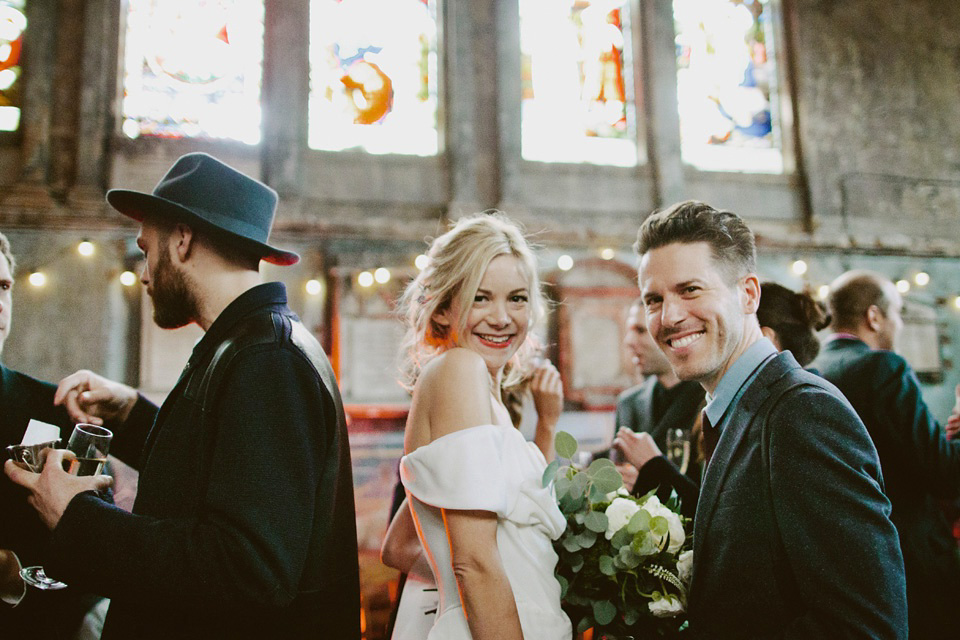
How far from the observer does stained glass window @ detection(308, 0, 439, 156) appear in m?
6.89

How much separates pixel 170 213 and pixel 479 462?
97 cm

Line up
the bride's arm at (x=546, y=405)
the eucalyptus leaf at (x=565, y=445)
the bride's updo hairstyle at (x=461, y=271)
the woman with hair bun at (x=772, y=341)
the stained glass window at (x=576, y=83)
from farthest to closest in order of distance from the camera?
the stained glass window at (x=576, y=83), the bride's arm at (x=546, y=405), the woman with hair bun at (x=772, y=341), the bride's updo hairstyle at (x=461, y=271), the eucalyptus leaf at (x=565, y=445)

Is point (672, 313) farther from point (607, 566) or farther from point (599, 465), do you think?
point (607, 566)

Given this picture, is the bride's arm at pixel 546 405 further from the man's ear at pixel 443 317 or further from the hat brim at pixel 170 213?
the hat brim at pixel 170 213

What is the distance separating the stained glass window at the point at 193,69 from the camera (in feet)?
21.5

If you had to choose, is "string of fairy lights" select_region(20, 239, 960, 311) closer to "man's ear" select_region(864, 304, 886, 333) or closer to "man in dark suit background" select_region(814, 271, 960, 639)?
"man's ear" select_region(864, 304, 886, 333)

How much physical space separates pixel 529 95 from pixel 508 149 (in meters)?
0.82

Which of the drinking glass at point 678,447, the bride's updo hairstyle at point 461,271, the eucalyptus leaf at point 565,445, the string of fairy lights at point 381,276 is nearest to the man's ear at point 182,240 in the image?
the bride's updo hairstyle at point 461,271

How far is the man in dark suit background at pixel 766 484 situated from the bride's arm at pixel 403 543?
87cm

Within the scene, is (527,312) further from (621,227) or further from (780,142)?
(780,142)

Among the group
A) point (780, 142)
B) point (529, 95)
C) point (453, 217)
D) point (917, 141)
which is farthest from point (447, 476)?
point (917, 141)

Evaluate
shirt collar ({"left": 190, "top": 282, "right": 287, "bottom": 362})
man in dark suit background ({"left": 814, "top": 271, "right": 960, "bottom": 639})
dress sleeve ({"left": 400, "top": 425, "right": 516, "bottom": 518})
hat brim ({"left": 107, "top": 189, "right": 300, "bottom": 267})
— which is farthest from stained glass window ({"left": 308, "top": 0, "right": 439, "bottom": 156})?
dress sleeve ({"left": 400, "top": 425, "right": 516, "bottom": 518})

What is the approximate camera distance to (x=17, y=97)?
248 inches

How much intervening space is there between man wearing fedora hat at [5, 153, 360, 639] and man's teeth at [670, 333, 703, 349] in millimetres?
829
